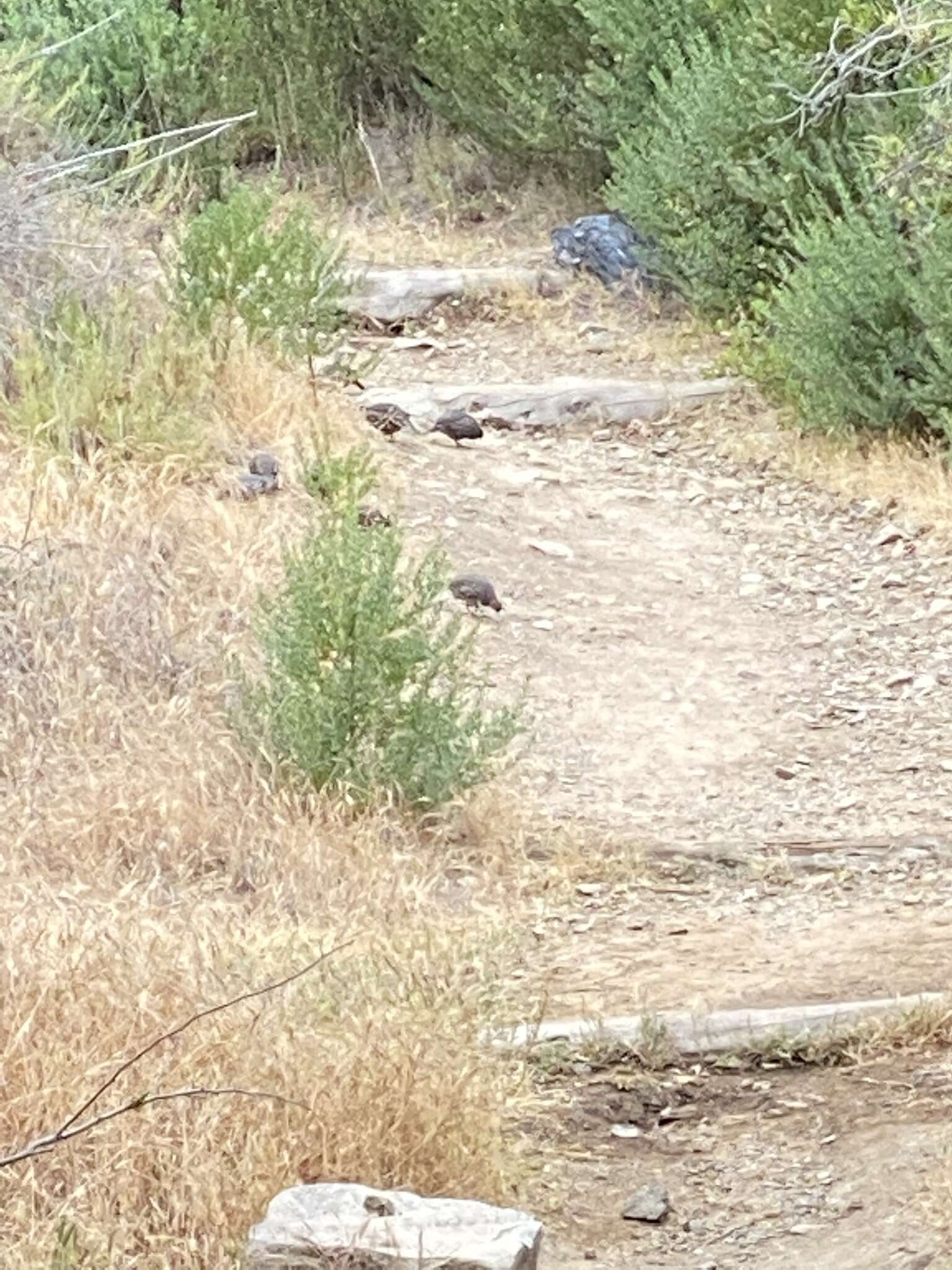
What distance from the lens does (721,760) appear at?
19.0 feet

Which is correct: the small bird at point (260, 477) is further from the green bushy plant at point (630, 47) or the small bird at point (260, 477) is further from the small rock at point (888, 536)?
the green bushy plant at point (630, 47)

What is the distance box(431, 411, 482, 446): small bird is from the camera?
816cm

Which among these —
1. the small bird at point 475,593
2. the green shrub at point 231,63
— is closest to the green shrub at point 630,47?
the green shrub at point 231,63

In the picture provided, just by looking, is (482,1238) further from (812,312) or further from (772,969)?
(812,312)

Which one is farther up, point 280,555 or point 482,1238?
point 482,1238

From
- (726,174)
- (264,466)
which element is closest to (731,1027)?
(264,466)

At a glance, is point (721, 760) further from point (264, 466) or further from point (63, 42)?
point (63, 42)

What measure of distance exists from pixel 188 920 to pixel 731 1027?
3.41ft

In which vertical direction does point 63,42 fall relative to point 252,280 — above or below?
above

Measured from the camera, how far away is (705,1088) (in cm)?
395

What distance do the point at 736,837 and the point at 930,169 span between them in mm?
3117

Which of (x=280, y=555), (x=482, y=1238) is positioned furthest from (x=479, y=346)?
(x=482, y=1238)

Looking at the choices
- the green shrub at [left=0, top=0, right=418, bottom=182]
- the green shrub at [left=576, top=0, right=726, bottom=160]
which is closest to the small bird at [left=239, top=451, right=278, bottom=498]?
the green shrub at [left=576, top=0, right=726, bottom=160]

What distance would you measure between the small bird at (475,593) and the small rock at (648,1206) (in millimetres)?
3267
